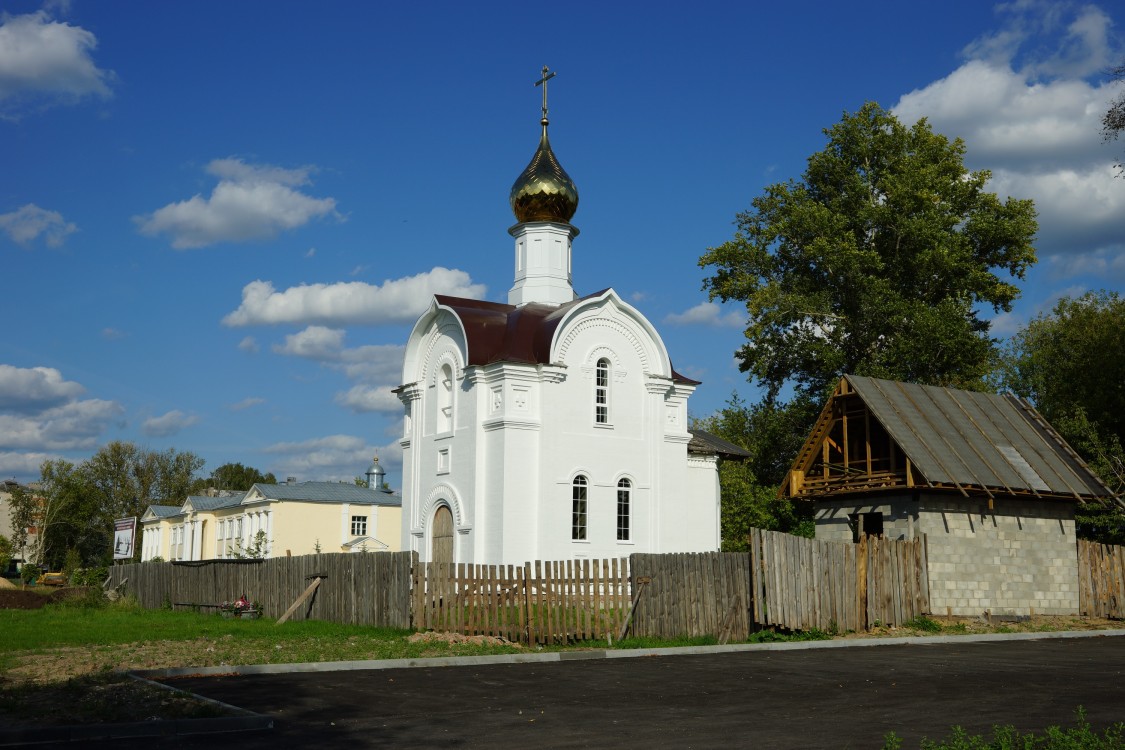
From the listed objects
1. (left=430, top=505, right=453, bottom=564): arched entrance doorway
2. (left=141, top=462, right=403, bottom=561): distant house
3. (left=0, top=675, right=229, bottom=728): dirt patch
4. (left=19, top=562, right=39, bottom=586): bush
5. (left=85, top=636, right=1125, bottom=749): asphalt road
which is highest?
(left=141, top=462, right=403, bottom=561): distant house

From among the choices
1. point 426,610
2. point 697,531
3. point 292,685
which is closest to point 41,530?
point 697,531

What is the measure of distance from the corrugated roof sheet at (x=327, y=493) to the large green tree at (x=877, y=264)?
23.8m

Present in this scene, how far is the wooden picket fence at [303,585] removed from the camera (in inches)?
816

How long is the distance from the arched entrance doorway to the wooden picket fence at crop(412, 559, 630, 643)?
29.4 ft

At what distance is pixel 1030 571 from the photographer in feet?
83.3

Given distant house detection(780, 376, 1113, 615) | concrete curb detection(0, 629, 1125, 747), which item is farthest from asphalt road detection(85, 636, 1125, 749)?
distant house detection(780, 376, 1113, 615)

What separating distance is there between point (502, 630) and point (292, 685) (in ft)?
22.8

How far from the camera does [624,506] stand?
29391 millimetres

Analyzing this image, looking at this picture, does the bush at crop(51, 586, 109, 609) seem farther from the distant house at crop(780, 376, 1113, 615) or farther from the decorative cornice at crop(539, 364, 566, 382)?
the distant house at crop(780, 376, 1113, 615)

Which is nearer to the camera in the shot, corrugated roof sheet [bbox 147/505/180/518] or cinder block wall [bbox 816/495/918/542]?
cinder block wall [bbox 816/495/918/542]

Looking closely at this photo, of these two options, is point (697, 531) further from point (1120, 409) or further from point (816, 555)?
point (1120, 409)

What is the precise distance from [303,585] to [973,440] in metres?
15.3

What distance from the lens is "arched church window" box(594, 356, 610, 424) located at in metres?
29.4

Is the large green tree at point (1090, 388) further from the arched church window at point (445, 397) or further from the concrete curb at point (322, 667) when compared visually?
the arched church window at point (445, 397)
